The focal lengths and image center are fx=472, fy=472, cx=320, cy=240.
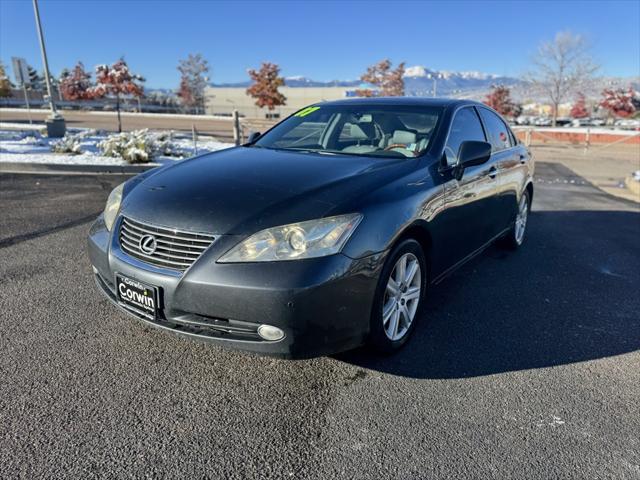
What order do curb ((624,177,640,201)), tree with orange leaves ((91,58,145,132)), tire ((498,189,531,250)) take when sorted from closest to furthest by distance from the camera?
tire ((498,189,531,250)), curb ((624,177,640,201)), tree with orange leaves ((91,58,145,132))

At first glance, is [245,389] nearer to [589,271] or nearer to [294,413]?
[294,413]

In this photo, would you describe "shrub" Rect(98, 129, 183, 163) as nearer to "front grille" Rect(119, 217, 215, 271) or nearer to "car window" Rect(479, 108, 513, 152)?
"car window" Rect(479, 108, 513, 152)

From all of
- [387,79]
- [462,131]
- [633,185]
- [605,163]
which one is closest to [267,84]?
[387,79]

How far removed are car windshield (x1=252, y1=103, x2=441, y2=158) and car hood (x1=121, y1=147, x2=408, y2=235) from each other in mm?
322

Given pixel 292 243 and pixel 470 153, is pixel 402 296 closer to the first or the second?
pixel 292 243

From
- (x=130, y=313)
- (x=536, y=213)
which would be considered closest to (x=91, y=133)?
(x=536, y=213)

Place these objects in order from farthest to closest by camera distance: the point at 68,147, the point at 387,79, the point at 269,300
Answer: the point at 387,79
the point at 68,147
the point at 269,300

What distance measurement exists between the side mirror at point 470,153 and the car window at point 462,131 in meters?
0.08

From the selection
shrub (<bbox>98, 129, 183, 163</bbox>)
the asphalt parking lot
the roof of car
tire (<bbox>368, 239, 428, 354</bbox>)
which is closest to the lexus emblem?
the asphalt parking lot

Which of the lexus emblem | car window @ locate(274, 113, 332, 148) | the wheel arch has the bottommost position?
the wheel arch

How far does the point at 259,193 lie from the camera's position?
8.95 feet

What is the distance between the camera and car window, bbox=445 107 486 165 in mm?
3574

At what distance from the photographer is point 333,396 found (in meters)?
2.58

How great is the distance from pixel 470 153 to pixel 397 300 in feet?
4.24
